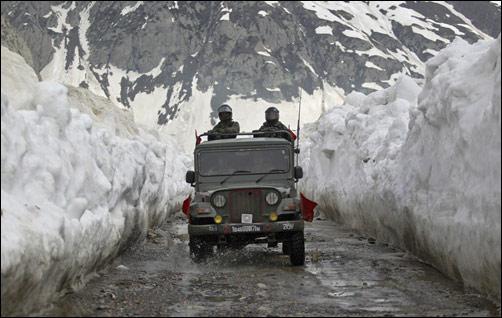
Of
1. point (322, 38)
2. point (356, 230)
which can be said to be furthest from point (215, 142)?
point (322, 38)

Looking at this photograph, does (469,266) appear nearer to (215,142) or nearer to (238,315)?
(238,315)

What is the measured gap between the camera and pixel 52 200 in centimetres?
801

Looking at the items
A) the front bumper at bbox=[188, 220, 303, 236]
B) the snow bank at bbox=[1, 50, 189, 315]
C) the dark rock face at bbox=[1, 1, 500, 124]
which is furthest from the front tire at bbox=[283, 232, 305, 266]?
the dark rock face at bbox=[1, 1, 500, 124]

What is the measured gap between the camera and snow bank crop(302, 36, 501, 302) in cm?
830

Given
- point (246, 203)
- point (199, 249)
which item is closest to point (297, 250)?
point (246, 203)

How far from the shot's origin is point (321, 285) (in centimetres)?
1030

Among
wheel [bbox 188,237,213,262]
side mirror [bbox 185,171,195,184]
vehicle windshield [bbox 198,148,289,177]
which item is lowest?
wheel [bbox 188,237,213,262]

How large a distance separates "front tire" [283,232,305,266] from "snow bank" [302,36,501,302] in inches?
78.7

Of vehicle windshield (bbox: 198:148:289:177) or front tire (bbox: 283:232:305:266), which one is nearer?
front tire (bbox: 283:232:305:266)

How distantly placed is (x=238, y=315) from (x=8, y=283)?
256 cm

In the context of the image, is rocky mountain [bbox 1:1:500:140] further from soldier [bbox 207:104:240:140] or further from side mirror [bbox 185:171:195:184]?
side mirror [bbox 185:171:195:184]

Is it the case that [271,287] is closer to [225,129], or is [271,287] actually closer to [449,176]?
[449,176]

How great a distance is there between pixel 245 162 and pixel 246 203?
42.7 inches

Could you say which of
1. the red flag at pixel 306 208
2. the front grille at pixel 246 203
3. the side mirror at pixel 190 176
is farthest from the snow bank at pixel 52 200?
the red flag at pixel 306 208
